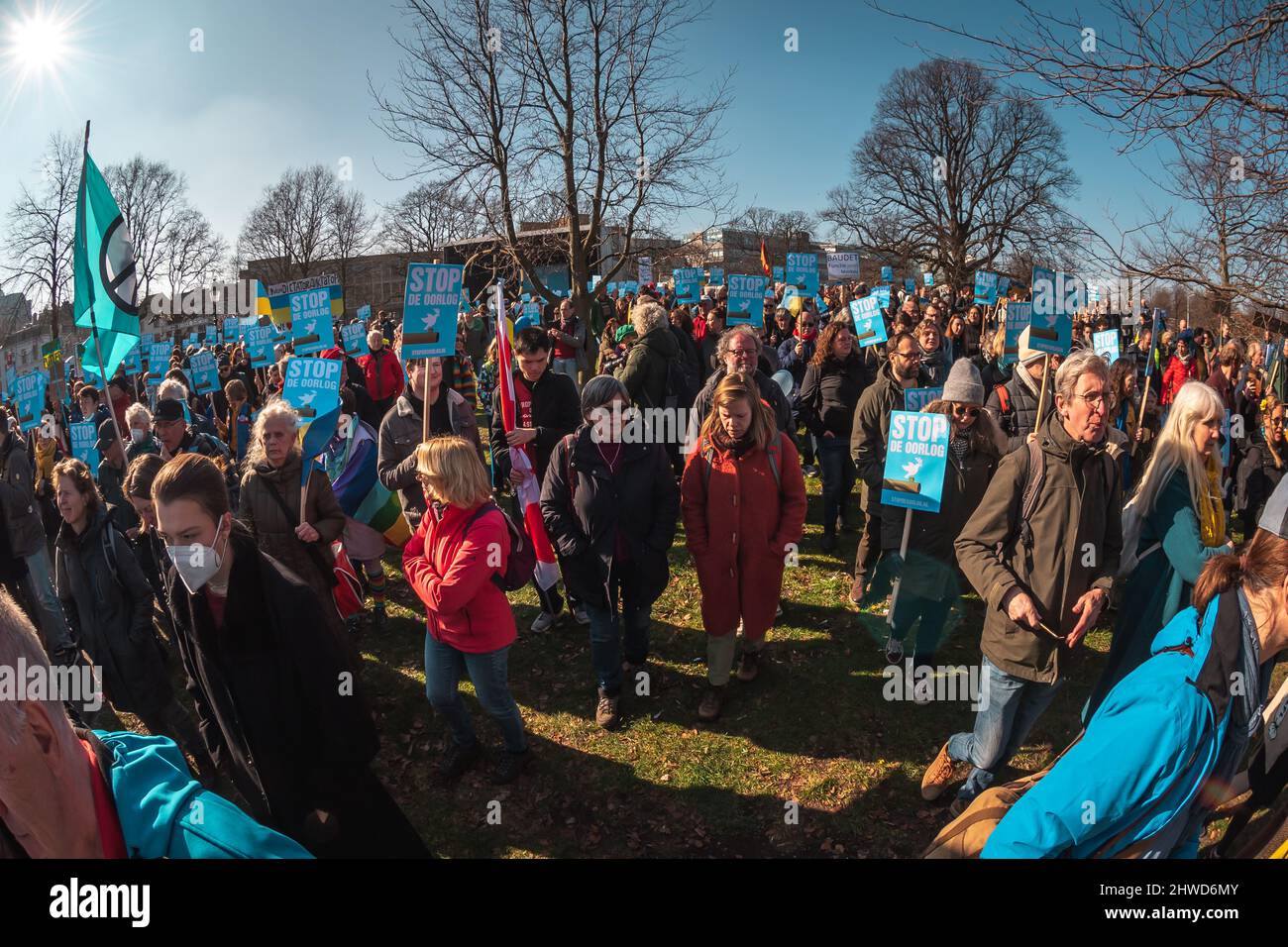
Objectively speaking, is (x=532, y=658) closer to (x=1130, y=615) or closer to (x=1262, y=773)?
(x=1130, y=615)

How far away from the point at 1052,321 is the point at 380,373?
25.4ft

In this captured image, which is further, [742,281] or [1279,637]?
[742,281]

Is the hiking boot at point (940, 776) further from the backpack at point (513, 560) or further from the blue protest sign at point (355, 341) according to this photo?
the blue protest sign at point (355, 341)

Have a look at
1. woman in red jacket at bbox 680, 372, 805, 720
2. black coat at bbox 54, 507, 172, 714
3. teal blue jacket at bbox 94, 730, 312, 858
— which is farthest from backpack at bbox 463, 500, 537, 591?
teal blue jacket at bbox 94, 730, 312, 858

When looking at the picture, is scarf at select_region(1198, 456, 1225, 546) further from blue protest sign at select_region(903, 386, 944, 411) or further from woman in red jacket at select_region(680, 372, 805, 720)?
woman in red jacket at select_region(680, 372, 805, 720)

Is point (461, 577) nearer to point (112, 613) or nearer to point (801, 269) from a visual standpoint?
point (112, 613)

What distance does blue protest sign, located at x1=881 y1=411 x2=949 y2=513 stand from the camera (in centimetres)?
427

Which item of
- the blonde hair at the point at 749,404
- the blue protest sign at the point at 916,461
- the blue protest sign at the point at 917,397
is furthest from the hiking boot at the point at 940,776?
the blue protest sign at the point at 917,397

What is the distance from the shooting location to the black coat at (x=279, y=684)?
250 cm

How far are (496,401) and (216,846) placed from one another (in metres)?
5.87

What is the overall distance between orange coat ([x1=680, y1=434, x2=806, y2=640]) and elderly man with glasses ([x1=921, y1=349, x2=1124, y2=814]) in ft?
4.04

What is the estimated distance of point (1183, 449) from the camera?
11.4 ft

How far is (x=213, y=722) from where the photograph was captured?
9.34ft
